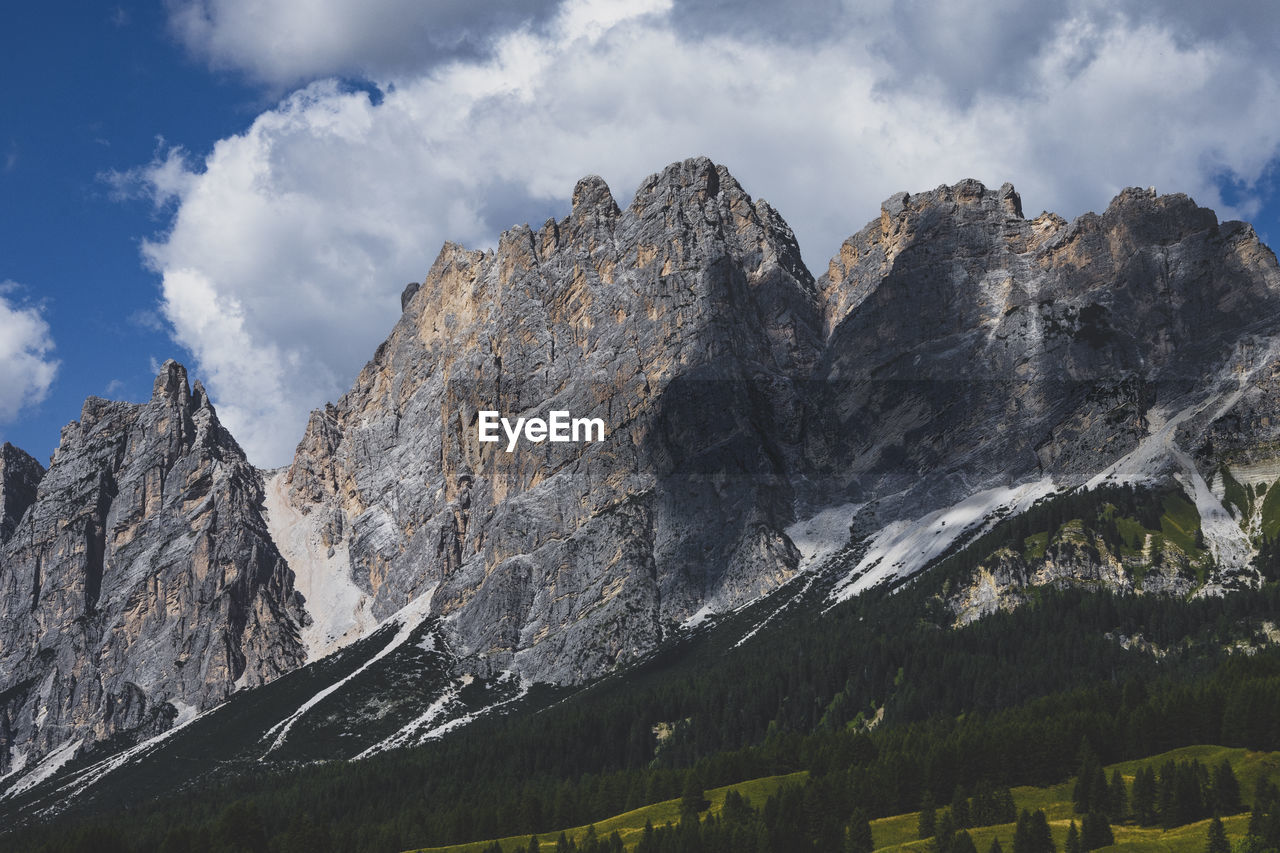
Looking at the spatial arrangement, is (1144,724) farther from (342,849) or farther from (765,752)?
(342,849)

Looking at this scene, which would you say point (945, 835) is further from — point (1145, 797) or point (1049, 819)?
point (1145, 797)

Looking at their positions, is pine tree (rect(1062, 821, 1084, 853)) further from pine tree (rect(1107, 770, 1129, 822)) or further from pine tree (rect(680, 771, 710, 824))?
pine tree (rect(680, 771, 710, 824))

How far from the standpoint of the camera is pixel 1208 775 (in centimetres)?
13725

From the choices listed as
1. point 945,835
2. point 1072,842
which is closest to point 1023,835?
point 1072,842

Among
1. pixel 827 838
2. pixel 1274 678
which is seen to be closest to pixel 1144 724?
pixel 1274 678

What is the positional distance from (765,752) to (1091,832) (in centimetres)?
6383

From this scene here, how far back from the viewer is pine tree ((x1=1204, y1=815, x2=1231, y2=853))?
117500 mm

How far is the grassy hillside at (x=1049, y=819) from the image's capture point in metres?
125

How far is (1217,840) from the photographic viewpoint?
118125mm

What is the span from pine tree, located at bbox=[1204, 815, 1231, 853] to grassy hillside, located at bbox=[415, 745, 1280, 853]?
5.73 feet

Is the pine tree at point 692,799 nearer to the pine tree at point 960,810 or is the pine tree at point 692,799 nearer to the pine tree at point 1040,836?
the pine tree at point 960,810

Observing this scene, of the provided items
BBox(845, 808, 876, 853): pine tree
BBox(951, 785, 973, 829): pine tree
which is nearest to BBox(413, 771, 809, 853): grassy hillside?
BBox(845, 808, 876, 853): pine tree

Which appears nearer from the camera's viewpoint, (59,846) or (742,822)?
(742,822)

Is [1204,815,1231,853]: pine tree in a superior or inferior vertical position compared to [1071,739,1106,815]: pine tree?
inferior
